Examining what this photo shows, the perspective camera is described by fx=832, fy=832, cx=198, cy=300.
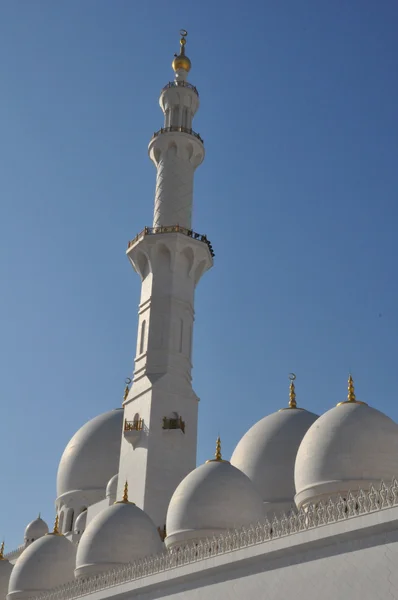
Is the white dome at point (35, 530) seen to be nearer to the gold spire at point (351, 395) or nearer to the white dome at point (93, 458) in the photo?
the white dome at point (93, 458)

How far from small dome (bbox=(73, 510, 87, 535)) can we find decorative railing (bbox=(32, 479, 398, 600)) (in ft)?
19.2

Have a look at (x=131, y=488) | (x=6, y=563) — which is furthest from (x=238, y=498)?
(x=6, y=563)

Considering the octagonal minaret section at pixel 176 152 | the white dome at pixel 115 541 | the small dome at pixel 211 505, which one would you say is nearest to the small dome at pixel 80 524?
the white dome at pixel 115 541

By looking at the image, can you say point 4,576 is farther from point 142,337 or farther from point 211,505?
point 211,505

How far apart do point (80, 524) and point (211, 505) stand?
10.9 meters

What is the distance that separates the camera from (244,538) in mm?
15750

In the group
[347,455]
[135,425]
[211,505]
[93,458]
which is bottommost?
[211,505]

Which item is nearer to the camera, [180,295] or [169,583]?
[169,583]

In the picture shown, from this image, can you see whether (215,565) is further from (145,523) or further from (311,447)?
(145,523)

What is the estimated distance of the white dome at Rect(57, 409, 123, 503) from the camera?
3108cm

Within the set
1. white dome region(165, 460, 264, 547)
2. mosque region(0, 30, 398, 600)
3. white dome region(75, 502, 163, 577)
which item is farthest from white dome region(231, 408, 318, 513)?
white dome region(75, 502, 163, 577)

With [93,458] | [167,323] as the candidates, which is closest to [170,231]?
[167,323]

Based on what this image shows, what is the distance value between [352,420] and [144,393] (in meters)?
8.96

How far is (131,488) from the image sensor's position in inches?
960
